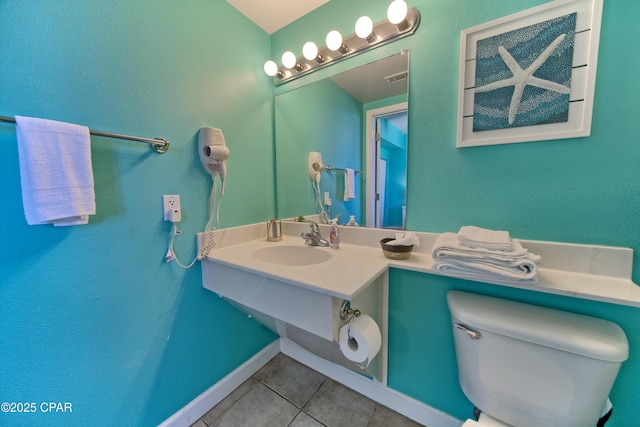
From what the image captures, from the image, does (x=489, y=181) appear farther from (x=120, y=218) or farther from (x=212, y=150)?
(x=120, y=218)

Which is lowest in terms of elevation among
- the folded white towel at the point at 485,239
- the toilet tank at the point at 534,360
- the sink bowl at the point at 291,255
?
the toilet tank at the point at 534,360

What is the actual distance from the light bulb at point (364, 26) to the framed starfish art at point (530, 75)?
1.34ft

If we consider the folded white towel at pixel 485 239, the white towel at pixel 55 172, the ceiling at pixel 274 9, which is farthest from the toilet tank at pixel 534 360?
the ceiling at pixel 274 9

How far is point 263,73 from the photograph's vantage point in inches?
59.2

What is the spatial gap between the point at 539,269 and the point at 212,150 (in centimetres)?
148

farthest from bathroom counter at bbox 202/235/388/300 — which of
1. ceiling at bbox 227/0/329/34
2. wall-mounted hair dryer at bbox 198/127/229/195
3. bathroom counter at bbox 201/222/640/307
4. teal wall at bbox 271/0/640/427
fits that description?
ceiling at bbox 227/0/329/34

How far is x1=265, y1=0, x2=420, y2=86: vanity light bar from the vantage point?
3.51ft

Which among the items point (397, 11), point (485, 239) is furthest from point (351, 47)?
point (485, 239)

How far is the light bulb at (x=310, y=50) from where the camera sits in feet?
4.24

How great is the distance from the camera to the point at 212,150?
3.69 feet

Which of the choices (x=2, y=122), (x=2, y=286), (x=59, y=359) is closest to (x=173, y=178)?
(x=2, y=122)

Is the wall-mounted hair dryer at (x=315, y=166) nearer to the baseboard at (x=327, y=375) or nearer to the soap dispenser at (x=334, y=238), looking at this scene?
the soap dispenser at (x=334, y=238)

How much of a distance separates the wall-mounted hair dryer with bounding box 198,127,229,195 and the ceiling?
29.8 inches

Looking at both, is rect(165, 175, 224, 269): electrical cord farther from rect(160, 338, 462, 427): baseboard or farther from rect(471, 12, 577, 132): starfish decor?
rect(471, 12, 577, 132): starfish decor
